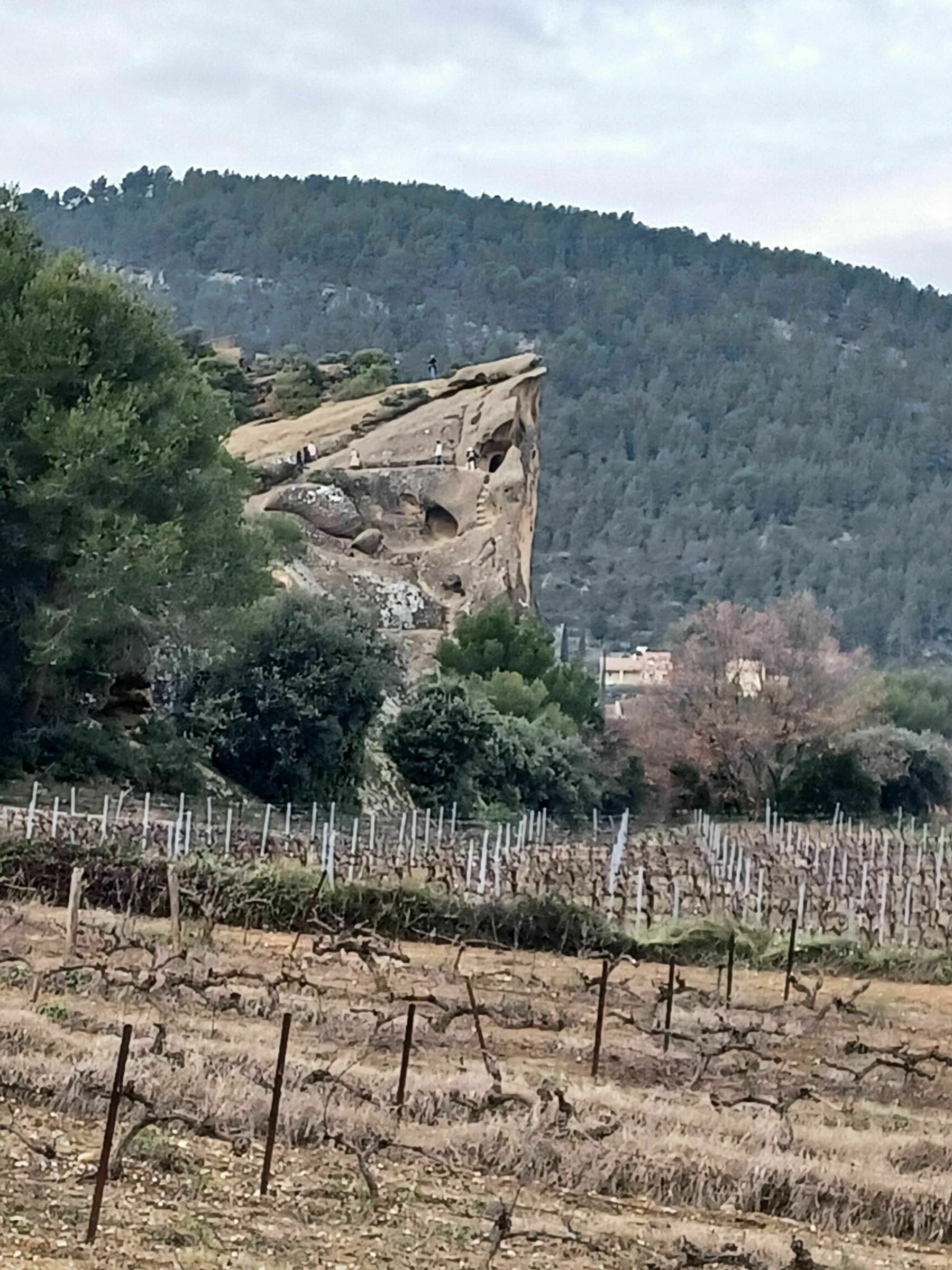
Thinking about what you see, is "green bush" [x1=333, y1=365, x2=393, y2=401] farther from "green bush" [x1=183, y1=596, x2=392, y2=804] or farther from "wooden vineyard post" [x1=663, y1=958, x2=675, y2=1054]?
"wooden vineyard post" [x1=663, y1=958, x2=675, y2=1054]

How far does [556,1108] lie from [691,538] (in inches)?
4150

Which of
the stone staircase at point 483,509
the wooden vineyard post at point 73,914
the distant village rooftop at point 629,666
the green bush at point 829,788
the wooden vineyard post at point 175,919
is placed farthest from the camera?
the distant village rooftop at point 629,666

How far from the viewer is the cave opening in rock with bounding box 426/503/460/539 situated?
162 feet

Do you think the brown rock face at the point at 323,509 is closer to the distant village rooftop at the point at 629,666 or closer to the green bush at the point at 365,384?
the green bush at the point at 365,384

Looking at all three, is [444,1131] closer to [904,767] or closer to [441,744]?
[441,744]

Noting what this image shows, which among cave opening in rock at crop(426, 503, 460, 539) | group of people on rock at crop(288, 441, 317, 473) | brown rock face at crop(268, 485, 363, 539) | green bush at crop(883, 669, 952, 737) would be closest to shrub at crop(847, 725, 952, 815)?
green bush at crop(883, 669, 952, 737)

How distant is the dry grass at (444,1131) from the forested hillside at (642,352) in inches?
3534

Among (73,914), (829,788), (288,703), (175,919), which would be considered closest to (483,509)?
(829,788)

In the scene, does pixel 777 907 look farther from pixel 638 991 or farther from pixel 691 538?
pixel 691 538

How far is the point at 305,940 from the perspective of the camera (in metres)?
17.1

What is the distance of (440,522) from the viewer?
49.8 m

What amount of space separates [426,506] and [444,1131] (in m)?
41.6

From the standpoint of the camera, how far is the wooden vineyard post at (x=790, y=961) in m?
14.6

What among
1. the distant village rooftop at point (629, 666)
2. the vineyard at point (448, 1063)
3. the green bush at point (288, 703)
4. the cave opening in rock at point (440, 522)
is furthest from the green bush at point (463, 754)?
the distant village rooftop at point (629, 666)
